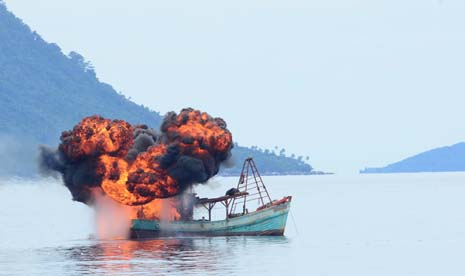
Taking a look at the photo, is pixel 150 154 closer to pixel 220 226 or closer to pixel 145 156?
pixel 145 156

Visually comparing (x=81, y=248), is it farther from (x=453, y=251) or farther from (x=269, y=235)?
(x=453, y=251)

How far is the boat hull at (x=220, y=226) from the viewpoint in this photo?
141000 mm

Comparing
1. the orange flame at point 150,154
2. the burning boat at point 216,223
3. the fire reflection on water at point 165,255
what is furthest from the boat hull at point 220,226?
the orange flame at point 150,154

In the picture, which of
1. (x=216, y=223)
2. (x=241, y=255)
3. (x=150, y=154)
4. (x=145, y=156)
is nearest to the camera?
(x=241, y=255)

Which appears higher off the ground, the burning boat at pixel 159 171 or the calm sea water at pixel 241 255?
the burning boat at pixel 159 171

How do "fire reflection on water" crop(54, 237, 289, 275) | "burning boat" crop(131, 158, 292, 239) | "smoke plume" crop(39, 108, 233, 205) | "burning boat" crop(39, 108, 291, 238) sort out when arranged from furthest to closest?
"burning boat" crop(131, 158, 292, 239) < "burning boat" crop(39, 108, 291, 238) < "smoke plume" crop(39, 108, 233, 205) < "fire reflection on water" crop(54, 237, 289, 275)

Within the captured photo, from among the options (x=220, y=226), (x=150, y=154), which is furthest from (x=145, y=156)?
(x=220, y=226)

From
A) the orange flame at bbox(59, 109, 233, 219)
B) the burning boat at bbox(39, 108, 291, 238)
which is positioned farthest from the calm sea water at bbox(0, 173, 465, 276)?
the orange flame at bbox(59, 109, 233, 219)

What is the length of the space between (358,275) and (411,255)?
898 inches

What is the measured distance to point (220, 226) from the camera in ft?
464

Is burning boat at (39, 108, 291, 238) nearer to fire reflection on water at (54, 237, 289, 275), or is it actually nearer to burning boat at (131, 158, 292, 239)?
burning boat at (131, 158, 292, 239)

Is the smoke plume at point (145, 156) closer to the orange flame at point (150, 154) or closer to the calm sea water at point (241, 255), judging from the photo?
the orange flame at point (150, 154)

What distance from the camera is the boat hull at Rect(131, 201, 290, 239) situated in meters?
141

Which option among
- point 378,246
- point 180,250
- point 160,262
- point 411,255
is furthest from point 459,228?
point 160,262
